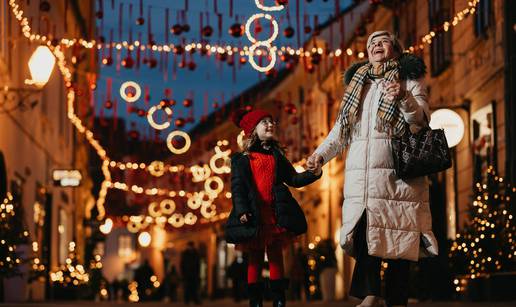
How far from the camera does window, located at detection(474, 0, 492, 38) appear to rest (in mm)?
23131

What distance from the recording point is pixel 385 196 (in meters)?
9.51

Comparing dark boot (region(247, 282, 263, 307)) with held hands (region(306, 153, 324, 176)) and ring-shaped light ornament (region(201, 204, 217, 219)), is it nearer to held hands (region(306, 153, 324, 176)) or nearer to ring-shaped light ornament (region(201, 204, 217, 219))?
held hands (region(306, 153, 324, 176))

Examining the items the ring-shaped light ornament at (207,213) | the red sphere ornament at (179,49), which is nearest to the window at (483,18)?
the red sphere ornament at (179,49)

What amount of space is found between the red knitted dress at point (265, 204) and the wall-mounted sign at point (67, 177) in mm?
19539

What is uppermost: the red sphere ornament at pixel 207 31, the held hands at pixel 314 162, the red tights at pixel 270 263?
the red sphere ornament at pixel 207 31

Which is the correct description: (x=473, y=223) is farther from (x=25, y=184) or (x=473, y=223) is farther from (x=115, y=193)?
(x=115, y=193)

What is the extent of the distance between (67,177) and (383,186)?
2185 cm

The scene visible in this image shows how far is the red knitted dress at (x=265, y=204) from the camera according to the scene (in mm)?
A: 10922

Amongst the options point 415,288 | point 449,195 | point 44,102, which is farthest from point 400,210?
point 44,102

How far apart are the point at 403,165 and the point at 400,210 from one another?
0.33 metres

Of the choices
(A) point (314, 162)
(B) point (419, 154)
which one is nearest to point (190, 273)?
(A) point (314, 162)

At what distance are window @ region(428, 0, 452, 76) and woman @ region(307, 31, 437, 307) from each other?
16.4m

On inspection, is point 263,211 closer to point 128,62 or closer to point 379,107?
point 379,107

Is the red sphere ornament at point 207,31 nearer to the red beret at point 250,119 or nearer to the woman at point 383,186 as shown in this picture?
the red beret at point 250,119
